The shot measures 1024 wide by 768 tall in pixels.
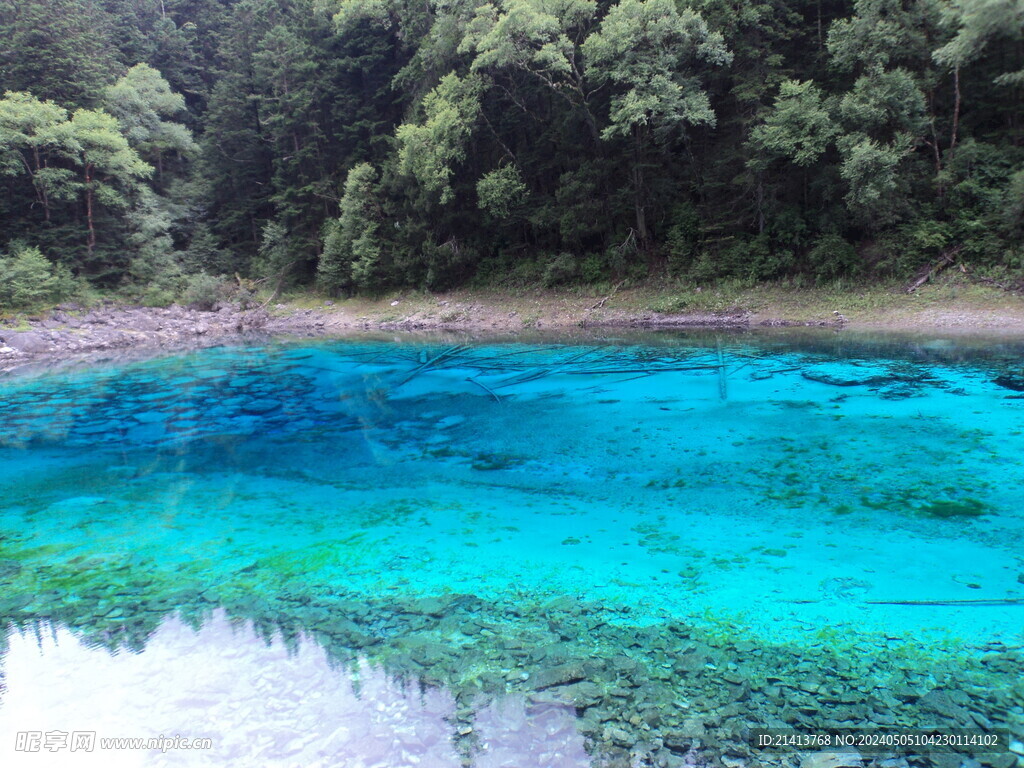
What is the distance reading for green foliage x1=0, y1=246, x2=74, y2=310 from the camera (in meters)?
23.2

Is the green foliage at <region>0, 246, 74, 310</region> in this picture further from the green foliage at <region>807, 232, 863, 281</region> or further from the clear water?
the green foliage at <region>807, 232, 863, 281</region>

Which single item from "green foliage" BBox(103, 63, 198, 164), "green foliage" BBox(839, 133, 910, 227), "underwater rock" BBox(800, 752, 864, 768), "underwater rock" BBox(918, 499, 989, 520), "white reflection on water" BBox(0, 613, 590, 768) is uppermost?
"green foliage" BBox(103, 63, 198, 164)

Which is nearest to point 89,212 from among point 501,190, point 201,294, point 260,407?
point 201,294

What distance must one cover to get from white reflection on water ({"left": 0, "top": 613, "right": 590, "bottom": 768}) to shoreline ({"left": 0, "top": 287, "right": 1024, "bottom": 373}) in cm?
1453

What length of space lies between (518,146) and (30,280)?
2110cm

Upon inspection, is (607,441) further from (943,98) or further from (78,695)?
(943,98)

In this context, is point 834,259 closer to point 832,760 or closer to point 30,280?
point 832,760

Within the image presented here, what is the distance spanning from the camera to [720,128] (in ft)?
68.8

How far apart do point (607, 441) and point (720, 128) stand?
17666 millimetres

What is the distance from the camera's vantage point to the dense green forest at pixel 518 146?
16125 mm

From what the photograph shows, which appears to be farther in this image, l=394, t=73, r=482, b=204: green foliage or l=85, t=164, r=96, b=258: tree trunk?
l=85, t=164, r=96, b=258: tree trunk

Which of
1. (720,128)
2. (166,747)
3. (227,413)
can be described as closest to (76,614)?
(166,747)

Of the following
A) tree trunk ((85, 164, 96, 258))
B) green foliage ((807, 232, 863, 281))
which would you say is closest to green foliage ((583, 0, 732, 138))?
green foliage ((807, 232, 863, 281))

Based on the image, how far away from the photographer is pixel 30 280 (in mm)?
23891
